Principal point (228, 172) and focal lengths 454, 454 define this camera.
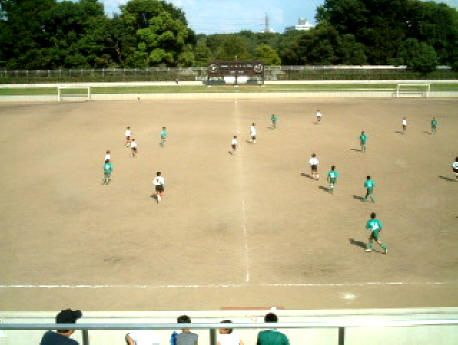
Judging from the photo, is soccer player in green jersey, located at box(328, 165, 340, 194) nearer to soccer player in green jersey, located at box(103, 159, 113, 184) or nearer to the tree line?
soccer player in green jersey, located at box(103, 159, 113, 184)

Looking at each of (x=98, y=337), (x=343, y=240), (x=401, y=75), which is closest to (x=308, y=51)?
(x=401, y=75)

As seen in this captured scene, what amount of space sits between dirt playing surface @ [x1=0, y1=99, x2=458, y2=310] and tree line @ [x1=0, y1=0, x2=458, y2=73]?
4323 cm

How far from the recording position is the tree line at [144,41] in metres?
71.9

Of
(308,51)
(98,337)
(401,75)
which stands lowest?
(98,337)

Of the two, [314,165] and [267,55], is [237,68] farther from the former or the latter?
[314,165]

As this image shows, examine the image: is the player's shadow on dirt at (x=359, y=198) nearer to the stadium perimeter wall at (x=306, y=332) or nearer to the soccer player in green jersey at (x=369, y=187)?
the soccer player in green jersey at (x=369, y=187)

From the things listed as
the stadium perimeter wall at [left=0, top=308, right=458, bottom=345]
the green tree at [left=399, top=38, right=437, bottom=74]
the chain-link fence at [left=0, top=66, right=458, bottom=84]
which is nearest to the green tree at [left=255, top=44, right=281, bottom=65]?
the chain-link fence at [left=0, top=66, right=458, bottom=84]

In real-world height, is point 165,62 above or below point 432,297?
above

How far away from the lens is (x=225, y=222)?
1630cm

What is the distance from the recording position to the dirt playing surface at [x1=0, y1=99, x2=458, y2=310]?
1142 cm

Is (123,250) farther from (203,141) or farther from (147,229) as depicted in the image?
(203,141)

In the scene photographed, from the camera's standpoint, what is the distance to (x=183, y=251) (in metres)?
13.9

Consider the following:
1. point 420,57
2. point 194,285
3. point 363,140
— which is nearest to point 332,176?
point 363,140

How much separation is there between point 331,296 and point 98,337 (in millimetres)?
6555
